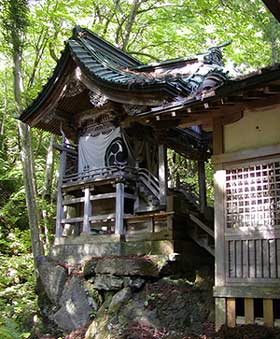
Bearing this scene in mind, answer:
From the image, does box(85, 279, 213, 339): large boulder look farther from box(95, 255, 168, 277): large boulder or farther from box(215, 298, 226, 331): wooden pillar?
box(215, 298, 226, 331): wooden pillar

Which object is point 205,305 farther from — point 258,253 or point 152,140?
point 152,140

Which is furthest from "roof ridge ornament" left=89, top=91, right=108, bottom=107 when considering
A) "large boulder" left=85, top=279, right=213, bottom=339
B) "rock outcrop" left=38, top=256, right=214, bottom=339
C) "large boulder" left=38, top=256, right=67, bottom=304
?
"large boulder" left=85, top=279, right=213, bottom=339

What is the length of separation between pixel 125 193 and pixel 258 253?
227 inches

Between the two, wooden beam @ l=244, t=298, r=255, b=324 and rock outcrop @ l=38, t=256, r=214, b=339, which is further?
rock outcrop @ l=38, t=256, r=214, b=339

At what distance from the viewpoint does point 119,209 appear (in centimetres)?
1192

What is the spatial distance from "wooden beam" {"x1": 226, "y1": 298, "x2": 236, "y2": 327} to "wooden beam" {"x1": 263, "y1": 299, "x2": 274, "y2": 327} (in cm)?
58

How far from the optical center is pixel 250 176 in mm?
7691

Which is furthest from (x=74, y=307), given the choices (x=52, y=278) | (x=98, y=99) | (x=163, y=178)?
(x=98, y=99)

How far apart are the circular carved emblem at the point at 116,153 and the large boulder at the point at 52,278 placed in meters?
3.53

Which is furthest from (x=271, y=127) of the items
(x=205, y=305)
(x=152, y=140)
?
(x=152, y=140)

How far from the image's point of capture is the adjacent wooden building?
735 centimetres

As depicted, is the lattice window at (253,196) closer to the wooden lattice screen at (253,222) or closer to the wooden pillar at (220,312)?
the wooden lattice screen at (253,222)

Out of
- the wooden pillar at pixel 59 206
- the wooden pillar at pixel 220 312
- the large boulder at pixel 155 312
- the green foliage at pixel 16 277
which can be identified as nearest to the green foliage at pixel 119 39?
the green foliage at pixel 16 277

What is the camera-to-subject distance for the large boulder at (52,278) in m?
11.7
